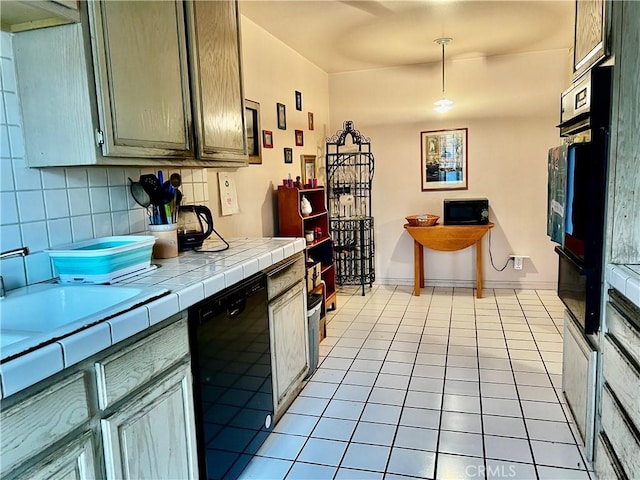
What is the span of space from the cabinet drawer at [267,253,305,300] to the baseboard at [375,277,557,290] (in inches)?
108

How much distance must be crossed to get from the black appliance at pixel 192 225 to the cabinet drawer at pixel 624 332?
Result: 1731 mm

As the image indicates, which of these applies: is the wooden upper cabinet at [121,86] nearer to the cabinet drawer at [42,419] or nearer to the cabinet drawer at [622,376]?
the cabinet drawer at [42,419]

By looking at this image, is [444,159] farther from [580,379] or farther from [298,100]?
[580,379]

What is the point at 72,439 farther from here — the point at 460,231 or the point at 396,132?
the point at 396,132

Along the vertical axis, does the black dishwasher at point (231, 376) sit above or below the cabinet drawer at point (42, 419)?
below

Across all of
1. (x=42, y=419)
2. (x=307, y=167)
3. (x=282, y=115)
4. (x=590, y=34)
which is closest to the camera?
(x=42, y=419)

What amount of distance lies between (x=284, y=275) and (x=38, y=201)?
1.11m

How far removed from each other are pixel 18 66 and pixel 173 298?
95cm

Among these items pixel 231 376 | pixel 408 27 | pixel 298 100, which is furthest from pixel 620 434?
pixel 298 100

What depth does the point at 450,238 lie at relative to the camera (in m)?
4.46

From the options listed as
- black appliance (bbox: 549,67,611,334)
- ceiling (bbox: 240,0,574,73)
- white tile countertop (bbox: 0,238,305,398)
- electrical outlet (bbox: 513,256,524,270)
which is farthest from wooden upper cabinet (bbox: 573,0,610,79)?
electrical outlet (bbox: 513,256,524,270)

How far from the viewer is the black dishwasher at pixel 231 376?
5.14ft

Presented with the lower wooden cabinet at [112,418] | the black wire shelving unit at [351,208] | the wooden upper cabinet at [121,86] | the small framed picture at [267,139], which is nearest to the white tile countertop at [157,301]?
the lower wooden cabinet at [112,418]

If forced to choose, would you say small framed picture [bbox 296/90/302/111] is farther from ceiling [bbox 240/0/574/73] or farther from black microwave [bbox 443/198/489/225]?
black microwave [bbox 443/198/489/225]
